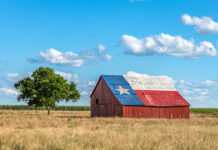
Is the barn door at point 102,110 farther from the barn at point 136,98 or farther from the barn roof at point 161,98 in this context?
the barn roof at point 161,98

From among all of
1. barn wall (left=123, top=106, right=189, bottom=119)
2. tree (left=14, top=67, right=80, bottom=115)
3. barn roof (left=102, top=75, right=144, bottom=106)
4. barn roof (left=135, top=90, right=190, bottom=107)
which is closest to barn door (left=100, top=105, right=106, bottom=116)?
barn roof (left=102, top=75, right=144, bottom=106)

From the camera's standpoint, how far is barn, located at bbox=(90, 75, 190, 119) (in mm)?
48250

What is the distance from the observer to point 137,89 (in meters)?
51.3

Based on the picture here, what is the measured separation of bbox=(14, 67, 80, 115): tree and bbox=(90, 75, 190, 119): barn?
32.5 ft

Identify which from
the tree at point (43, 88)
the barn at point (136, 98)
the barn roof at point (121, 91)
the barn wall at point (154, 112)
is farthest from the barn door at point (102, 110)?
the tree at point (43, 88)

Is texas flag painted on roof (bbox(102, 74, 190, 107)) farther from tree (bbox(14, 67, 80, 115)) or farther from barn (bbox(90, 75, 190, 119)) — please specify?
tree (bbox(14, 67, 80, 115))

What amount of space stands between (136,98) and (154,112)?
142 inches

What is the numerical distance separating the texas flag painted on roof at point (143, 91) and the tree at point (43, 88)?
1475cm

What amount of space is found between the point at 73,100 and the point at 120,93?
871 inches

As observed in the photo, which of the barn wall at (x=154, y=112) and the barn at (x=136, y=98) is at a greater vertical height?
the barn at (x=136, y=98)

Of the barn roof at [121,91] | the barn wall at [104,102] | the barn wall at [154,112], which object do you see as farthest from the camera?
the barn wall at [104,102]

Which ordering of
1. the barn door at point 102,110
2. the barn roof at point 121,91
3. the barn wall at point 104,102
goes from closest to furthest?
the barn roof at point 121,91
the barn wall at point 104,102
the barn door at point 102,110

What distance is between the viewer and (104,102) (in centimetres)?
5112

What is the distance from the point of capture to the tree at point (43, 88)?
61781 millimetres
